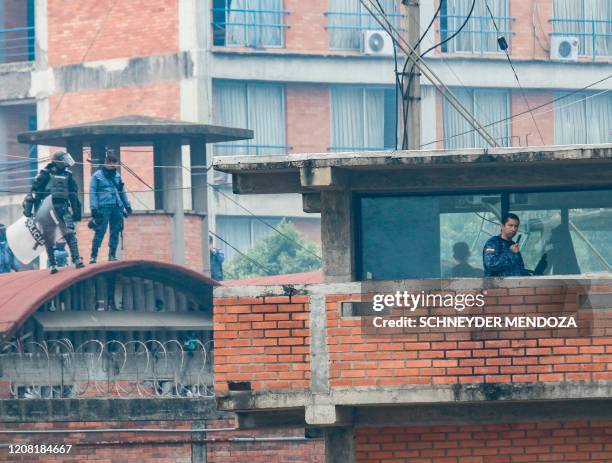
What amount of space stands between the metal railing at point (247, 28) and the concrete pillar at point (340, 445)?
32556 millimetres

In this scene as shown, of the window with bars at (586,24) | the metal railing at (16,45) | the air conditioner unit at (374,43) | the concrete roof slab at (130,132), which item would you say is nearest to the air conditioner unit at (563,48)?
the window with bars at (586,24)

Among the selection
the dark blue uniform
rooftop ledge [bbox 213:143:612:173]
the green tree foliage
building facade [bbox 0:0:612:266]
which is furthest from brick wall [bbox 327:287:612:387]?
building facade [bbox 0:0:612:266]

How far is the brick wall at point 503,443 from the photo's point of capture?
16109 millimetres

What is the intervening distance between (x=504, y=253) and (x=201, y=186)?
1706cm

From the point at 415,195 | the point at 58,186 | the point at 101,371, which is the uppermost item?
the point at 58,186

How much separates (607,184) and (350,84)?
32.2 m

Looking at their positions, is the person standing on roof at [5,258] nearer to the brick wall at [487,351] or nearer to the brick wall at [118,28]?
the brick wall at [118,28]

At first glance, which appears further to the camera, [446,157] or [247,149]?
Result: [247,149]

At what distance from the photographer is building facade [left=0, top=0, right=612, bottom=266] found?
4738cm

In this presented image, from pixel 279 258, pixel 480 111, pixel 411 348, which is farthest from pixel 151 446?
pixel 480 111

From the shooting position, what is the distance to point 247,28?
159 feet

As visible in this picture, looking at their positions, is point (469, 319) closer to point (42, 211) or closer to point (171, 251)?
point (42, 211)

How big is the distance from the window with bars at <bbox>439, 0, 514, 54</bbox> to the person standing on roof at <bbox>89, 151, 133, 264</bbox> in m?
25.9

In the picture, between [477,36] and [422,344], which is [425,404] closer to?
[422,344]
